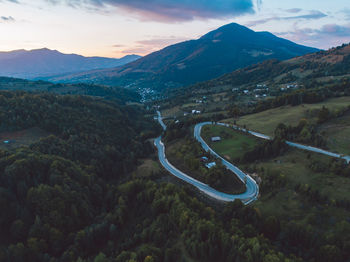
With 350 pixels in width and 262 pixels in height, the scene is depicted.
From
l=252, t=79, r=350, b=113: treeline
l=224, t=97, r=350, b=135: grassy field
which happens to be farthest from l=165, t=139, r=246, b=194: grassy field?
l=252, t=79, r=350, b=113: treeline

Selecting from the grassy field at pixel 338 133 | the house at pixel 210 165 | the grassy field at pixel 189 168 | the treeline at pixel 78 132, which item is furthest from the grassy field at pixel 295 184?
the treeline at pixel 78 132

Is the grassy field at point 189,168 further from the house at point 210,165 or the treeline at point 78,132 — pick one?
the treeline at point 78,132

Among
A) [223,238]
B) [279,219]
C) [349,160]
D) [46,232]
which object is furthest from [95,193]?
[349,160]

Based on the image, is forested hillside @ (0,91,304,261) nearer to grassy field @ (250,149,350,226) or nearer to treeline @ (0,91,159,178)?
treeline @ (0,91,159,178)

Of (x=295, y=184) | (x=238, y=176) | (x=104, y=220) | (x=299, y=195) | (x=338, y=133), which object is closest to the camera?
(x=299, y=195)

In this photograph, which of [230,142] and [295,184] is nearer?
[295,184]

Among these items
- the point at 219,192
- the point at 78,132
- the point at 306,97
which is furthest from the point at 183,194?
the point at 306,97

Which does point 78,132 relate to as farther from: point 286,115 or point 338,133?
point 338,133

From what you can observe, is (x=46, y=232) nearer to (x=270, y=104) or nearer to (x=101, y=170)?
(x=101, y=170)
